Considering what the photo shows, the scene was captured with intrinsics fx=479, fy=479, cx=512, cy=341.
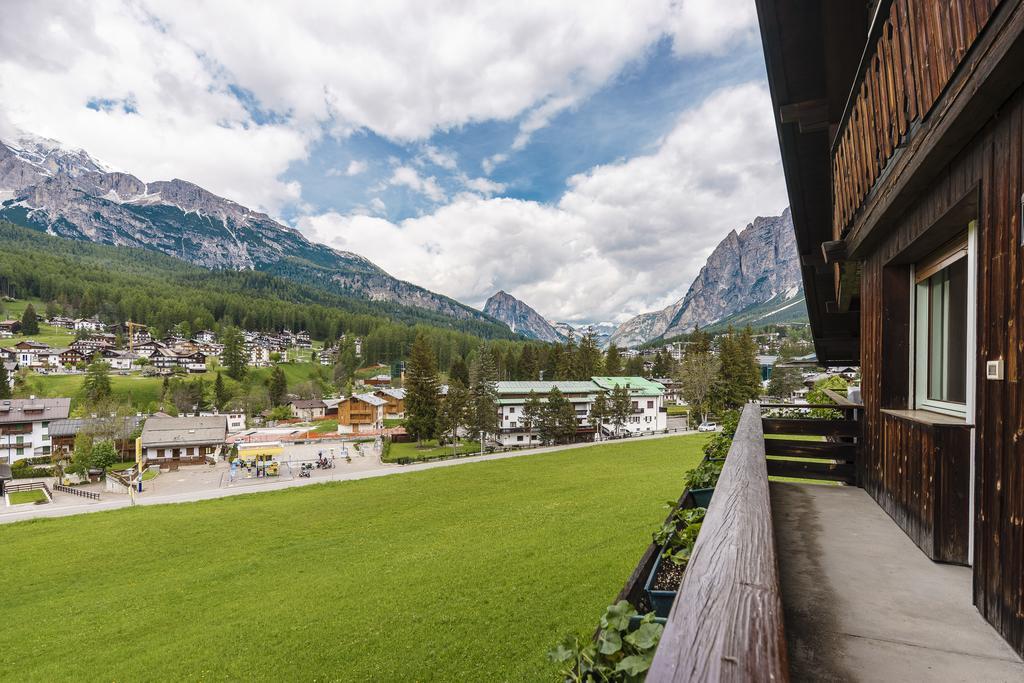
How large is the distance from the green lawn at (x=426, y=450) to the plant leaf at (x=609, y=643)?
40610 mm

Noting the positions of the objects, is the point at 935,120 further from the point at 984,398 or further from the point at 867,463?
the point at 867,463

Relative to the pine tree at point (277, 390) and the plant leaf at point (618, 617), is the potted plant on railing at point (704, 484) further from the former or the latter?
the pine tree at point (277, 390)

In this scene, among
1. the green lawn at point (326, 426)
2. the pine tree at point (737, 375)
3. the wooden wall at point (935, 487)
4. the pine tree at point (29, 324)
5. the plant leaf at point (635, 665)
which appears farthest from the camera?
the pine tree at point (29, 324)

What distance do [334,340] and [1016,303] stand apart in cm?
16639

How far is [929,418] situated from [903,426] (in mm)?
323

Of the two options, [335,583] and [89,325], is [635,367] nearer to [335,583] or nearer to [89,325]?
[335,583]

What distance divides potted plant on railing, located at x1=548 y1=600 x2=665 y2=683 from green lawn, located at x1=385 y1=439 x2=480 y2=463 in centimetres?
4052

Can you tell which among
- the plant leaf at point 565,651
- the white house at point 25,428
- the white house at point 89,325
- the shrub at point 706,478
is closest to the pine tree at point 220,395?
the white house at point 25,428

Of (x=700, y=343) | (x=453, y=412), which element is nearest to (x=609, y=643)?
(x=453, y=412)

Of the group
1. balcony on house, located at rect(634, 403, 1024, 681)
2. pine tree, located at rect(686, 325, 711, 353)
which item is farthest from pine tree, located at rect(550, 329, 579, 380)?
balcony on house, located at rect(634, 403, 1024, 681)

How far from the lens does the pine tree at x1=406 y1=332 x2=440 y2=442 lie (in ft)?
154

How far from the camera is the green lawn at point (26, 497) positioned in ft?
100

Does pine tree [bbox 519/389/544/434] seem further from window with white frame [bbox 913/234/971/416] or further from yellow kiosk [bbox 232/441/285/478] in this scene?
window with white frame [bbox 913/234/971/416]

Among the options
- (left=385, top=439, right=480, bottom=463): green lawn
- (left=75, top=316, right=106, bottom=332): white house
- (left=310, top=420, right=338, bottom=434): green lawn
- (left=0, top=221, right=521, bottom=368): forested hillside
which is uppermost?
(left=0, top=221, right=521, bottom=368): forested hillside
